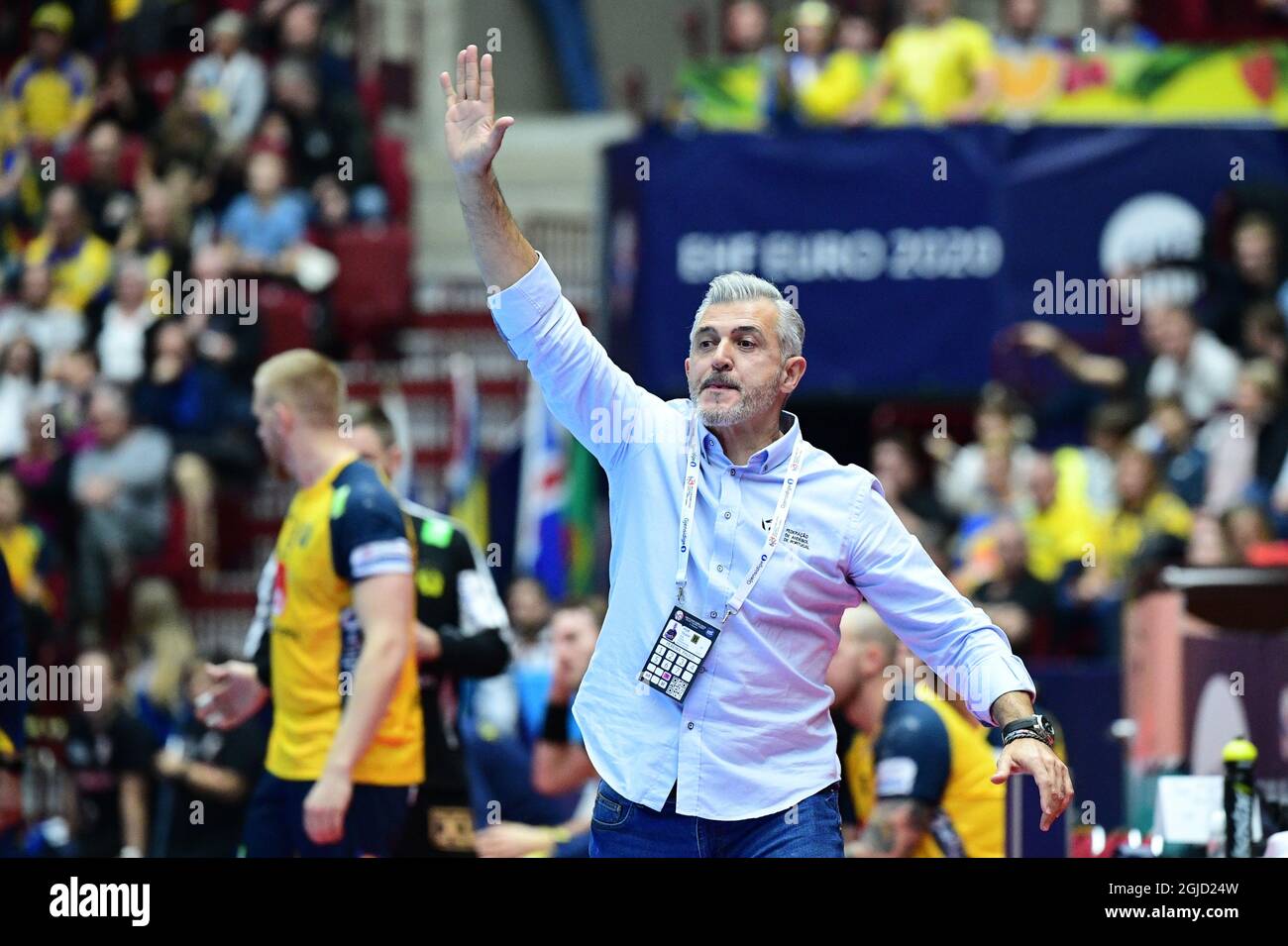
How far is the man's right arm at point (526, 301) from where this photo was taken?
16.8 ft

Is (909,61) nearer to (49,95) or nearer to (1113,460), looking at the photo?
(1113,460)

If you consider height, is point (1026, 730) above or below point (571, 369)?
below

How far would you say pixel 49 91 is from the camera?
731 inches

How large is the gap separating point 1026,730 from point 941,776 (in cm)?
189

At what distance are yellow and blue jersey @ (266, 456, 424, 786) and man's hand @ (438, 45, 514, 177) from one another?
6.00ft

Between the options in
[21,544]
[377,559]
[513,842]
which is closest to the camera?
[377,559]

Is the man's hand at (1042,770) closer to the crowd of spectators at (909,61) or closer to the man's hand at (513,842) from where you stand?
the man's hand at (513,842)

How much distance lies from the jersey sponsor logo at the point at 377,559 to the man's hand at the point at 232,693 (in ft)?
2.08

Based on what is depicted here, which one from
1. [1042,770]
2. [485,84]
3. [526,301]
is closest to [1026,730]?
[1042,770]

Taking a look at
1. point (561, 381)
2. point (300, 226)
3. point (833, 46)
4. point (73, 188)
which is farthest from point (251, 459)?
point (561, 381)

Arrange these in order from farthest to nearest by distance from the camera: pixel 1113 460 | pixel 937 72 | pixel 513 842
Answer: pixel 937 72 → pixel 1113 460 → pixel 513 842

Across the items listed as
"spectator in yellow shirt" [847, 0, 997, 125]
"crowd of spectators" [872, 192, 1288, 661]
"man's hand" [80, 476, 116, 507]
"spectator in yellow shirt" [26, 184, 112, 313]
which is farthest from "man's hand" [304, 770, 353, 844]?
"spectator in yellow shirt" [26, 184, 112, 313]

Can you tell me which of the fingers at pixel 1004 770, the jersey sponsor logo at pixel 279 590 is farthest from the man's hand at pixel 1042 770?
the jersey sponsor logo at pixel 279 590

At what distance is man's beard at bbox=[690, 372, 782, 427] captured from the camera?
17.0ft
